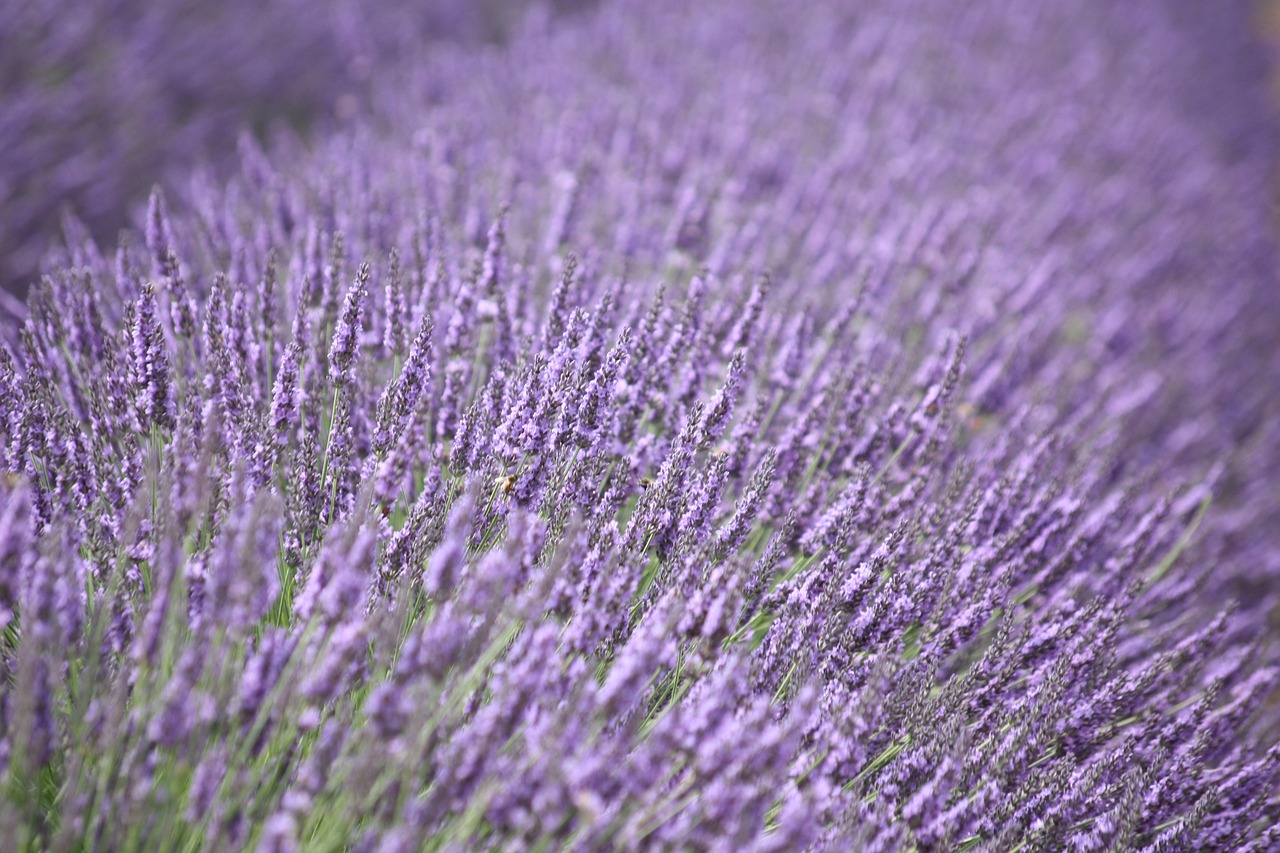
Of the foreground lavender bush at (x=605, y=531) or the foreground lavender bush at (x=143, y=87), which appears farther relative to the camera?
the foreground lavender bush at (x=143, y=87)

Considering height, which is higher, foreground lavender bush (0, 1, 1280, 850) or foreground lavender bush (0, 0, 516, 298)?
foreground lavender bush (0, 1, 1280, 850)

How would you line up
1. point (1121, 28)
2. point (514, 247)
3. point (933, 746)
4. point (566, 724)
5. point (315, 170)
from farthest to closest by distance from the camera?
point (1121, 28)
point (315, 170)
point (514, 247)
point (933, 746)
point (566, 724)

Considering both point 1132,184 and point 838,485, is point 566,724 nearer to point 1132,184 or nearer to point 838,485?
point 838,485

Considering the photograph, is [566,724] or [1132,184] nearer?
[566,724]

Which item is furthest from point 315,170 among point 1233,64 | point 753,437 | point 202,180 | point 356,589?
point 1233,64

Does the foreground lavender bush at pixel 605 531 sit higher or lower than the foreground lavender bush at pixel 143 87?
higher

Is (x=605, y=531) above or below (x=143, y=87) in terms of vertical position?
above

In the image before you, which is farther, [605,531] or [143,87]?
[143,87]

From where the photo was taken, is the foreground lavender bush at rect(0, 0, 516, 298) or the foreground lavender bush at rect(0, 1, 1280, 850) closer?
the foreground lavender bush at rect(0, 1, 1280, 850)
